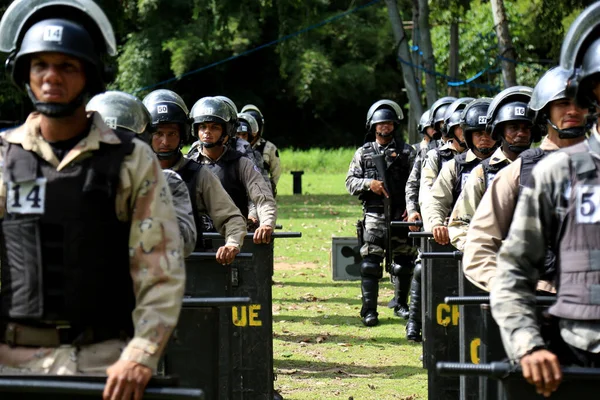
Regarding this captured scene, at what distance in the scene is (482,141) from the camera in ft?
31.8

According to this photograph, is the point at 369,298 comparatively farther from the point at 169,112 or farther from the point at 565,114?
the point at 565,114

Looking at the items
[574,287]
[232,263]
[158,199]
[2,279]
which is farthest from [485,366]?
[232,263]

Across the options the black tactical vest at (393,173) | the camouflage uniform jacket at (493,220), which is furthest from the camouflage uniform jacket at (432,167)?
the camouflage uniform jacket at (493,220)

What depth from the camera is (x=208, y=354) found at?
6.11m

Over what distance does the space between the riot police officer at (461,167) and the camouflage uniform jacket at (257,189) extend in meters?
1.24

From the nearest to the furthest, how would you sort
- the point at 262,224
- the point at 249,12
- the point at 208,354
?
1. the point at 208,354
2. the point at 262,224
3. the point at 249,12

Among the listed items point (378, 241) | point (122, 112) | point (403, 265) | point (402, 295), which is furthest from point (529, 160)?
point (402, 295)

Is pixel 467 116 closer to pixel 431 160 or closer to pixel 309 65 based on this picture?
pixel 431 160

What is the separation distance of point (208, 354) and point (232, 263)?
269cm

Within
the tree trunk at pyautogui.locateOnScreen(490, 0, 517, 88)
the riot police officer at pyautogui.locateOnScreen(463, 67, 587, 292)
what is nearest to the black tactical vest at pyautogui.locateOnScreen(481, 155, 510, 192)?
the riot police officer at pyautogui.locateOnScreen(463, 67, 587, 292)

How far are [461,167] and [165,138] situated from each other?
2.64m

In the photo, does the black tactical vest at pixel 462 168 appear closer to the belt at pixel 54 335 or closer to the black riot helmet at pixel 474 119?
the black riot helmet at pixel 474 119

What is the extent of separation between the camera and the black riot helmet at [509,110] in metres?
8.17

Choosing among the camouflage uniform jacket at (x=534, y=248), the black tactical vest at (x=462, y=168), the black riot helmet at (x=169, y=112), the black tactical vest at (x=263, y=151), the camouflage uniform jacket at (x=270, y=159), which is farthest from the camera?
the camouflage uniform jacket at (x=270, y=159)
